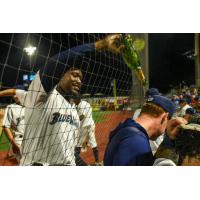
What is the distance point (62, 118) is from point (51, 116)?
0.08m

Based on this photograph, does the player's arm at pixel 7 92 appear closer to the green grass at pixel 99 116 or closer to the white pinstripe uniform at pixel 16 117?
the white pinstripe uniform at pixel 16 117

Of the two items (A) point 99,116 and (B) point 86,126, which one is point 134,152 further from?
(B) point 86,126

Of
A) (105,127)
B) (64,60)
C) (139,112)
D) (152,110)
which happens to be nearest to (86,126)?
(105,127)

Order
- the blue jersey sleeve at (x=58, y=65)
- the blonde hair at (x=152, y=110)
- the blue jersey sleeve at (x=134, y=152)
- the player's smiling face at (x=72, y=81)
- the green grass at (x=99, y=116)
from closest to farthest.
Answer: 1. the blue jersey sleeve at (x=134, y=152)
2. the blonde hair at (x=152, y=110)
3. the blue jersey sleeve at (x=58, y=65)
4. the player's smiling face at (x=72, y=81)
5. the green grass at (x=99, y=116)

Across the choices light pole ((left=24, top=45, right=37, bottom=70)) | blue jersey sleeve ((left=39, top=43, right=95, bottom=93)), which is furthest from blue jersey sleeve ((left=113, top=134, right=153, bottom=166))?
light pole ((left=24, top=45, right=37, bottom=70))

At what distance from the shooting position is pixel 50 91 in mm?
2299

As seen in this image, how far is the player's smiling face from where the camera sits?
2373mm

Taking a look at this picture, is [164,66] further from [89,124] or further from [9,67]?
[9,67]

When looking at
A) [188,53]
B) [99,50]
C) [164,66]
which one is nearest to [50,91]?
[99,50]

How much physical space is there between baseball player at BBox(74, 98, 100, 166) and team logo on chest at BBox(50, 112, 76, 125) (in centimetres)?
17

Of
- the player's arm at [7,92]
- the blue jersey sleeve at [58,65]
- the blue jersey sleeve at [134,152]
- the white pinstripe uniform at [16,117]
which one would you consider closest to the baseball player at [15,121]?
the white pinstripe uniform at [16,117]

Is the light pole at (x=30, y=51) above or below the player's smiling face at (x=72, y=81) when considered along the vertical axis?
above

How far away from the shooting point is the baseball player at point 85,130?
263 cm
